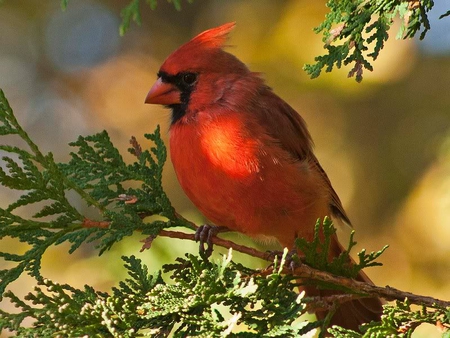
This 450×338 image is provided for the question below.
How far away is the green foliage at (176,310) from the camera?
5.52 ft

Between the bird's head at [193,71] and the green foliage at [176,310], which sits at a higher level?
the bird's head at [193,71]

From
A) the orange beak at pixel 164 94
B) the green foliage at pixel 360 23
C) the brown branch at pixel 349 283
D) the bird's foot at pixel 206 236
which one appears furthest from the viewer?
the orange beak at pixel 164 94

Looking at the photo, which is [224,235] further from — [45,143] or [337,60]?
[45,143]

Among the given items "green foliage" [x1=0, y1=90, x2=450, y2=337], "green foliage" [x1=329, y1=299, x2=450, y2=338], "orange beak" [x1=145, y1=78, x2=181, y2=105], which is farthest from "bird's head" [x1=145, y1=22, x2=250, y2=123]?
"green foliage" [x1=329, y1=299, x2=450, y2=338]

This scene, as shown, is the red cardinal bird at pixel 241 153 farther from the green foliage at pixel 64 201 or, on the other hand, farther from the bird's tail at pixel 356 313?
the green foliage at pixel 64 201

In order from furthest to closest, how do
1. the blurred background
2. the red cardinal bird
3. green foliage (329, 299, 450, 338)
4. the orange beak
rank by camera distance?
1. the blurred background
2. the orange beak
3. the red cardinal bird
4. green foliage (329, 299, 450, 338)

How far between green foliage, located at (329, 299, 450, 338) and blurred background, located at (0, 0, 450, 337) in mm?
1160

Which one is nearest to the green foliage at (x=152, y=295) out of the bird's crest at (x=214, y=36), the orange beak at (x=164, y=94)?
the orange beak at (x=164, y=94)

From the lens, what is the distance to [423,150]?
4.87 meters

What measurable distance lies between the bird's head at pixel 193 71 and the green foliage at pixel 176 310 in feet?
3.95

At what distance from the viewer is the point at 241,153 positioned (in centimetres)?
250

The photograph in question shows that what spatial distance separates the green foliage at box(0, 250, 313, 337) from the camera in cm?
168

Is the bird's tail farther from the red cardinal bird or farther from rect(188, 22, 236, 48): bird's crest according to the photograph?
rect(188, 22, 236, 48): bird's crest

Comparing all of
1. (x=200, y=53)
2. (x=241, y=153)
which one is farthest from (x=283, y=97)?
(x=241, y=153)
